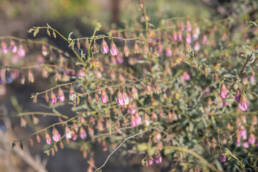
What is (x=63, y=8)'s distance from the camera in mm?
8656

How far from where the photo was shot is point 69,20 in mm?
7582

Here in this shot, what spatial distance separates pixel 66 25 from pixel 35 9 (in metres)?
2.20

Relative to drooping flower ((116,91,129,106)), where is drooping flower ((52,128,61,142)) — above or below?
below

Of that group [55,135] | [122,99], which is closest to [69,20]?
[55,135]

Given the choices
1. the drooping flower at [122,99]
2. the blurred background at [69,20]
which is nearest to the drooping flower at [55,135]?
the blurred background at [69,20]

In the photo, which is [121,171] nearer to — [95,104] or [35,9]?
[95,104]

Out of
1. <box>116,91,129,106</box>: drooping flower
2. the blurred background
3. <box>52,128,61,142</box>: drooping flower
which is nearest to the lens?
<box>116,91,129,106</box>: drooping flower

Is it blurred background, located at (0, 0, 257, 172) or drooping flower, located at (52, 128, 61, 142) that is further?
blurred background, located at (0, 0, 257, 172)

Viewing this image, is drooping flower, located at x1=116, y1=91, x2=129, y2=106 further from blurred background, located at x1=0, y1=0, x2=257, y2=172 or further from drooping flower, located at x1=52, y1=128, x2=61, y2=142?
blurred background, located at x1=0, y1=0, x2=257, y2=172

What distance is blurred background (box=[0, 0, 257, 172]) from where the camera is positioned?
2412mm

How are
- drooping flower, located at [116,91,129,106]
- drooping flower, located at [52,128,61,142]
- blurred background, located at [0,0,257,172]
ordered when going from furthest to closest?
1. blurred background, located at [0,0,257,172]
2. drooping flower, located at [52,128,61,142]
3. drooping flower, located at [116,91,129,106]

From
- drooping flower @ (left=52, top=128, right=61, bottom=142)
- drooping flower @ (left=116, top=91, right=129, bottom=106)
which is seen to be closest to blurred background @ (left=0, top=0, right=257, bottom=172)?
drooping flower @ (left=52, top=128, right=61, bottom=142)

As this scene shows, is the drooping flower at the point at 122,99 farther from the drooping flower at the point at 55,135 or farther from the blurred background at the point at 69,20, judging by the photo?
the blurred background at the point at 69,20

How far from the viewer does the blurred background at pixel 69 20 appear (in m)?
2.41
